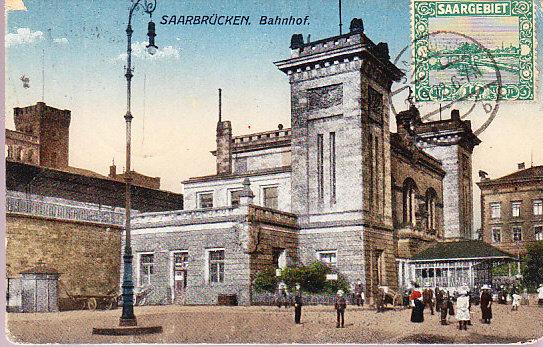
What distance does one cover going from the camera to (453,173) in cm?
4431

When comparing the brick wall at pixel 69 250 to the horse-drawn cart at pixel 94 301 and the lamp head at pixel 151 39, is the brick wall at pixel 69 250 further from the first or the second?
the lamp head at pixel 151 39

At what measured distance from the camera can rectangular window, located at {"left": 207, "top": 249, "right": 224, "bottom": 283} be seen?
33094 mm

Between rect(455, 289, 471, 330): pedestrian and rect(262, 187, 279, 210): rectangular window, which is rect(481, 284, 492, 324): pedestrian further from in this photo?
rect(262, 187, 279, 210): rectangular window

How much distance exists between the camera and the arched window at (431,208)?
44375 millimetres

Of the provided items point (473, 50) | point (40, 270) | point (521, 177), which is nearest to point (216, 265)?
point (40, 270)

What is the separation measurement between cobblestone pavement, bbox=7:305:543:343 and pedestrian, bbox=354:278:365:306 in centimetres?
499

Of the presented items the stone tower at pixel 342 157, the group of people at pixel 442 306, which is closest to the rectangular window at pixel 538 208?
the stone tower at pixel 342 157

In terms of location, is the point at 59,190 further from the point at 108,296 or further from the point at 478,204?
the point at 478,204

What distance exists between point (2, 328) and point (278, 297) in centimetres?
1086

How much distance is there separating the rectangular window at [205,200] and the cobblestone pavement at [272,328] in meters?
13.5

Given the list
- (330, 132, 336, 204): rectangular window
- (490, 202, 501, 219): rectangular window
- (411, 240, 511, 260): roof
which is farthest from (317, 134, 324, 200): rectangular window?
(490, 202, 501, 219): rectangular window

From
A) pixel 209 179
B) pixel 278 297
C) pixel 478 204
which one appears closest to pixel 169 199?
pixel 209 179

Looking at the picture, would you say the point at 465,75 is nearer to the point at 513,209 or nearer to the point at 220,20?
the point at 220,20

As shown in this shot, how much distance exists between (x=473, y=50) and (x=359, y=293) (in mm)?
11841
